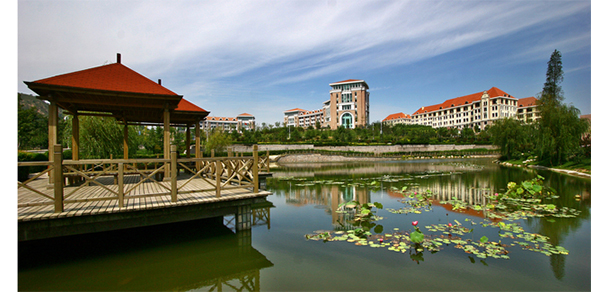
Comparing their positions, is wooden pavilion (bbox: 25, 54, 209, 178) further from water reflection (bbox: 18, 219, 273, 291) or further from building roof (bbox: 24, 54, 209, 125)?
water reflection (bbox: 18, 219, 273, 291)

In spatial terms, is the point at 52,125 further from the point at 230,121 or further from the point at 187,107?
the point at 230,121

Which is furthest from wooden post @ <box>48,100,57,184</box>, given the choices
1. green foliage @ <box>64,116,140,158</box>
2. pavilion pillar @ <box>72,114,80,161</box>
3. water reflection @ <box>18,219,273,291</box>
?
green foliage @ <box>64,116,140,158</box>

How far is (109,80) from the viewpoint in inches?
247

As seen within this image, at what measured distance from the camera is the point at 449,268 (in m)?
3.94

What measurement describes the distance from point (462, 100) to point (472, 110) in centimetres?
483

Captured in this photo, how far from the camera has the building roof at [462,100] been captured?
61.4 meters

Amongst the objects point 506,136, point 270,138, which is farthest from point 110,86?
point 270,138

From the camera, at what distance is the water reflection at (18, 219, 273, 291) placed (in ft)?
12.2

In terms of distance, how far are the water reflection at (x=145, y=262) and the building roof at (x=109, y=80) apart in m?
3.22

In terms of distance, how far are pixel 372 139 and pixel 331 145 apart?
12.4 m

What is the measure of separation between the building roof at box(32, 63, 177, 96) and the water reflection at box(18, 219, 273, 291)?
322cm

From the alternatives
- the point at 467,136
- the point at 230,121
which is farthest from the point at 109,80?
the point at 230,121

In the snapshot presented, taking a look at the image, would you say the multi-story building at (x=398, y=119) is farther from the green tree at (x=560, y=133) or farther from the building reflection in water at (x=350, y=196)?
the building reflection in water at (x=350, y=196)

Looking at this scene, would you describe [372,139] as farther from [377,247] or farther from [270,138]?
[377,247]
